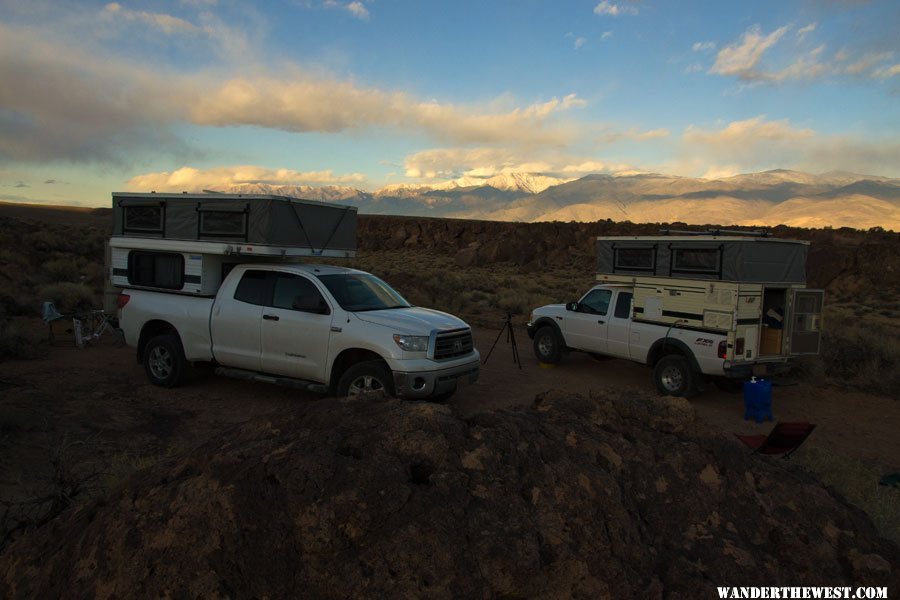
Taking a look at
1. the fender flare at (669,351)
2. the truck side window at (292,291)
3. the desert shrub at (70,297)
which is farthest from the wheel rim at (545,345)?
the desert shrub at (70,297)

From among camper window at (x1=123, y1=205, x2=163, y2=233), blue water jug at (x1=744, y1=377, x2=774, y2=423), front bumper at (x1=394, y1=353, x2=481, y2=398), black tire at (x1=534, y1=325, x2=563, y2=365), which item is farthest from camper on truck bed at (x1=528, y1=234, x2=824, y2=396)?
camper window at (x1=123, y1=205, x2=163, y2=233)

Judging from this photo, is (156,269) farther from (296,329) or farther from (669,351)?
(669,351)

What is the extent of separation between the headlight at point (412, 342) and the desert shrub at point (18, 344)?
7.45 meters

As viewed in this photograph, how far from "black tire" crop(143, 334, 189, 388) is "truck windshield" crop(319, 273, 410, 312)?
100 inches

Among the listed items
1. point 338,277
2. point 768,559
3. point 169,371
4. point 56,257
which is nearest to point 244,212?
point 338,277

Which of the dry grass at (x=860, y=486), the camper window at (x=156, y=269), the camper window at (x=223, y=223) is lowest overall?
the dry grass at (x=860, y=486)

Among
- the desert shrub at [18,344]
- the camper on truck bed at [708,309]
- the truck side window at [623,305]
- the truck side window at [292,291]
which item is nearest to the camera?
the truck side window at [292,291]

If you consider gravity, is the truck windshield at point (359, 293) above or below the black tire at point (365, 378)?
above

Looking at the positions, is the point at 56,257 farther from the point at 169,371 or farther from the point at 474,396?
the point at 474,396

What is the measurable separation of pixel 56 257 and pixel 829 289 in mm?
37767

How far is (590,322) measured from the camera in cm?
1212

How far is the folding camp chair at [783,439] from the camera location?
6.10 meters

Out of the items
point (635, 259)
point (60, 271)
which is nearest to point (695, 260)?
point (635, 259)

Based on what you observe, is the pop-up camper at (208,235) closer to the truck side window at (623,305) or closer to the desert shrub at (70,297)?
the truck side window at (623,305)
